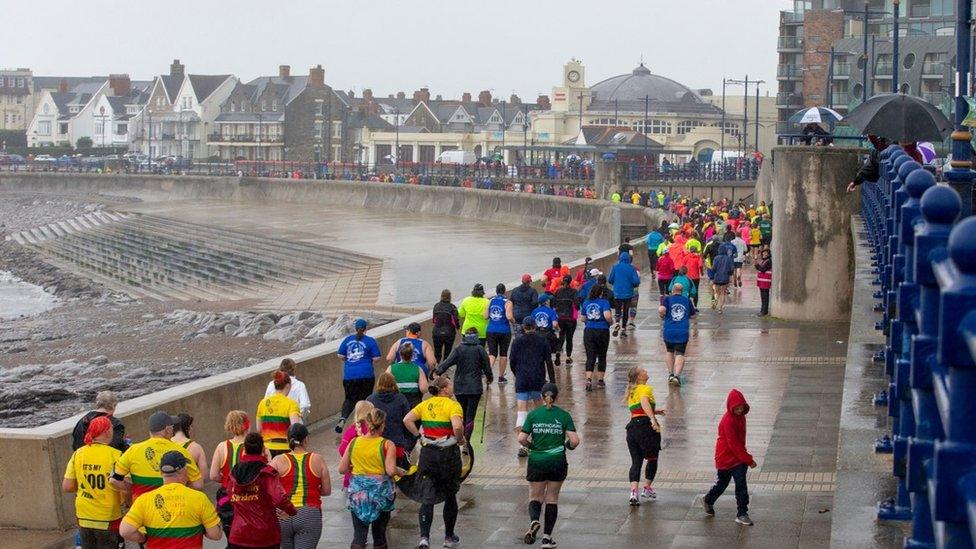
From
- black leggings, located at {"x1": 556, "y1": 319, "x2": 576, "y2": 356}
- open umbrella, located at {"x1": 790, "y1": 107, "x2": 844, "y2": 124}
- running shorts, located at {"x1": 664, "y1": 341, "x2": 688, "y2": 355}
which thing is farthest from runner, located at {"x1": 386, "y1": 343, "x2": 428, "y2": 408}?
open umbrella, located at {"x1": 790, "y1": 107, "x2": 844, "y2": 124}

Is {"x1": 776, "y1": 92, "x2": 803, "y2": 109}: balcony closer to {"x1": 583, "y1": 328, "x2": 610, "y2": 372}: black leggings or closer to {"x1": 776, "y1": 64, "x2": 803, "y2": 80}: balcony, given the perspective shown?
{"x1": 776, "y1": 64, "x2": 803, "y2": 80}: balcony

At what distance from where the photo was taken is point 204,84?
142125mm

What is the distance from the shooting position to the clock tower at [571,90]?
120188 millimetres

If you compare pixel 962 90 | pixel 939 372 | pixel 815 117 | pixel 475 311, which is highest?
pixel 815 117

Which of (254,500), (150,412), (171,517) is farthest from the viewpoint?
(150,412)

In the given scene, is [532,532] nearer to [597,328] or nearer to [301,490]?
[301,490]

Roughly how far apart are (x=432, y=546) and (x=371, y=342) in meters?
3.48

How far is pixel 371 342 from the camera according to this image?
13.7 meters

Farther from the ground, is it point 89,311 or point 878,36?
point 878,36

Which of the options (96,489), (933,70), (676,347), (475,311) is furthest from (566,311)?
(933,70)

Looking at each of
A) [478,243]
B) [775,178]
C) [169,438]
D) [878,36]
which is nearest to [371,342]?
[169,438]

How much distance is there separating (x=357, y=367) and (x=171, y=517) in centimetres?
617

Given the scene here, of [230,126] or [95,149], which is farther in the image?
[95,149]

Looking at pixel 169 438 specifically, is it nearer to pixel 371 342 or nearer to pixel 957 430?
pixel 371 342
